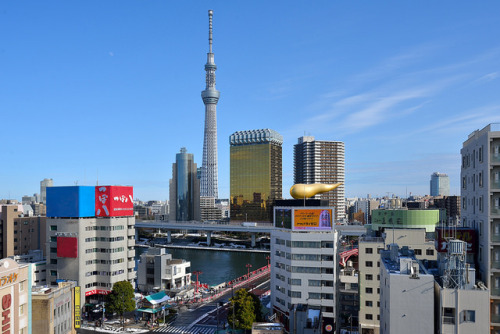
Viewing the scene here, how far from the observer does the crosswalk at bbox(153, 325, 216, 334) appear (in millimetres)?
36656

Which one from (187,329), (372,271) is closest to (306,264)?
(372,271)

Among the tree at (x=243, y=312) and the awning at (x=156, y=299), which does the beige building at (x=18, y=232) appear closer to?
the awning at (x=156, y=299)

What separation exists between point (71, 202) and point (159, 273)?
14.9 metres

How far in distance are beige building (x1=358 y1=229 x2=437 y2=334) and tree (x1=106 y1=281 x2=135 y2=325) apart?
2150 cm

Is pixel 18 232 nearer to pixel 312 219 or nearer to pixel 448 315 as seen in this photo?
pixel 312 219

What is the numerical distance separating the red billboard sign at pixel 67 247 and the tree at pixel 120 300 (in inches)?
309

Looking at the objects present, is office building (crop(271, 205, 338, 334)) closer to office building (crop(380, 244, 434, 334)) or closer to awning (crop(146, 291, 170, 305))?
awning (crop(146, 291, 170, 305))

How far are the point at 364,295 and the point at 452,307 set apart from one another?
19205 millimetres

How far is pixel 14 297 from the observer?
882 inches

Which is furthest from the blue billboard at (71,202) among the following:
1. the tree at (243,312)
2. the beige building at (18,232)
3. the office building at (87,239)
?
the tree at (243,312)

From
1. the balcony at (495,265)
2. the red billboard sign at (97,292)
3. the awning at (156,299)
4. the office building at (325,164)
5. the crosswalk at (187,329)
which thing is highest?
the office building at (325,164)

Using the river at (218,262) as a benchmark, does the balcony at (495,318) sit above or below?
above

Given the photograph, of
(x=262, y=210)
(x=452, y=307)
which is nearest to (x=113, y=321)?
(x=452, y=307)

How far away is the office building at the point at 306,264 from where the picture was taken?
118 feet
